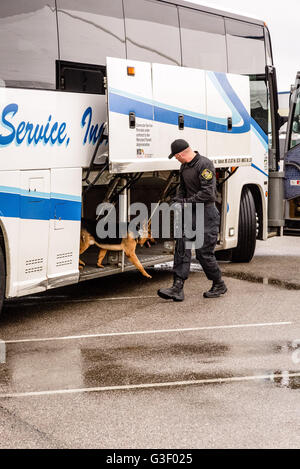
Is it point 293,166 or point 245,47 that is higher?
point 245,47

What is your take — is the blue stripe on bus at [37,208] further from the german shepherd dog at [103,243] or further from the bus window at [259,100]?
the bus window at [259,100]

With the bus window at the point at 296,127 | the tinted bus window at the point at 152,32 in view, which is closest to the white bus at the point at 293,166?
the bus window at the point at 296,127

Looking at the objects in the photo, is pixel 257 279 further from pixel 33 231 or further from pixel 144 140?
pixel 33 231

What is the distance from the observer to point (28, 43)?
8156mm

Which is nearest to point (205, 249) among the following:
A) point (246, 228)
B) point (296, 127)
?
point (246, 228)

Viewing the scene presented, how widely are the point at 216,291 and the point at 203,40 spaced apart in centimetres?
353

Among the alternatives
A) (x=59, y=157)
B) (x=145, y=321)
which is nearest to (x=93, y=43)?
(x=59, y=157)

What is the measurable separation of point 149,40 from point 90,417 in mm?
5794

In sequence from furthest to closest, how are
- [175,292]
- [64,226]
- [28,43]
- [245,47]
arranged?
[245,47], [175,292], [64,226], [28,43]

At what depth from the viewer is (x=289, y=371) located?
659 cm

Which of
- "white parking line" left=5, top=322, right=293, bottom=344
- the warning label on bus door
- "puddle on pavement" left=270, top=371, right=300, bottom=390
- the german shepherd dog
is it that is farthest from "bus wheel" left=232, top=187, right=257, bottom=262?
"puddle on pavement" left=270, top=371, right=300, bottom=390

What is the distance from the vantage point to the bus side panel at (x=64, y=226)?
8.66 metres

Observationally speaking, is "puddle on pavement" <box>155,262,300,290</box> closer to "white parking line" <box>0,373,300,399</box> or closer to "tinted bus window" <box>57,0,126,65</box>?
"tinted bus window" <box>57,0,126,65</box>

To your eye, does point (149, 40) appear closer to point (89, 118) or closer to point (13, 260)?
point (89, 118)
